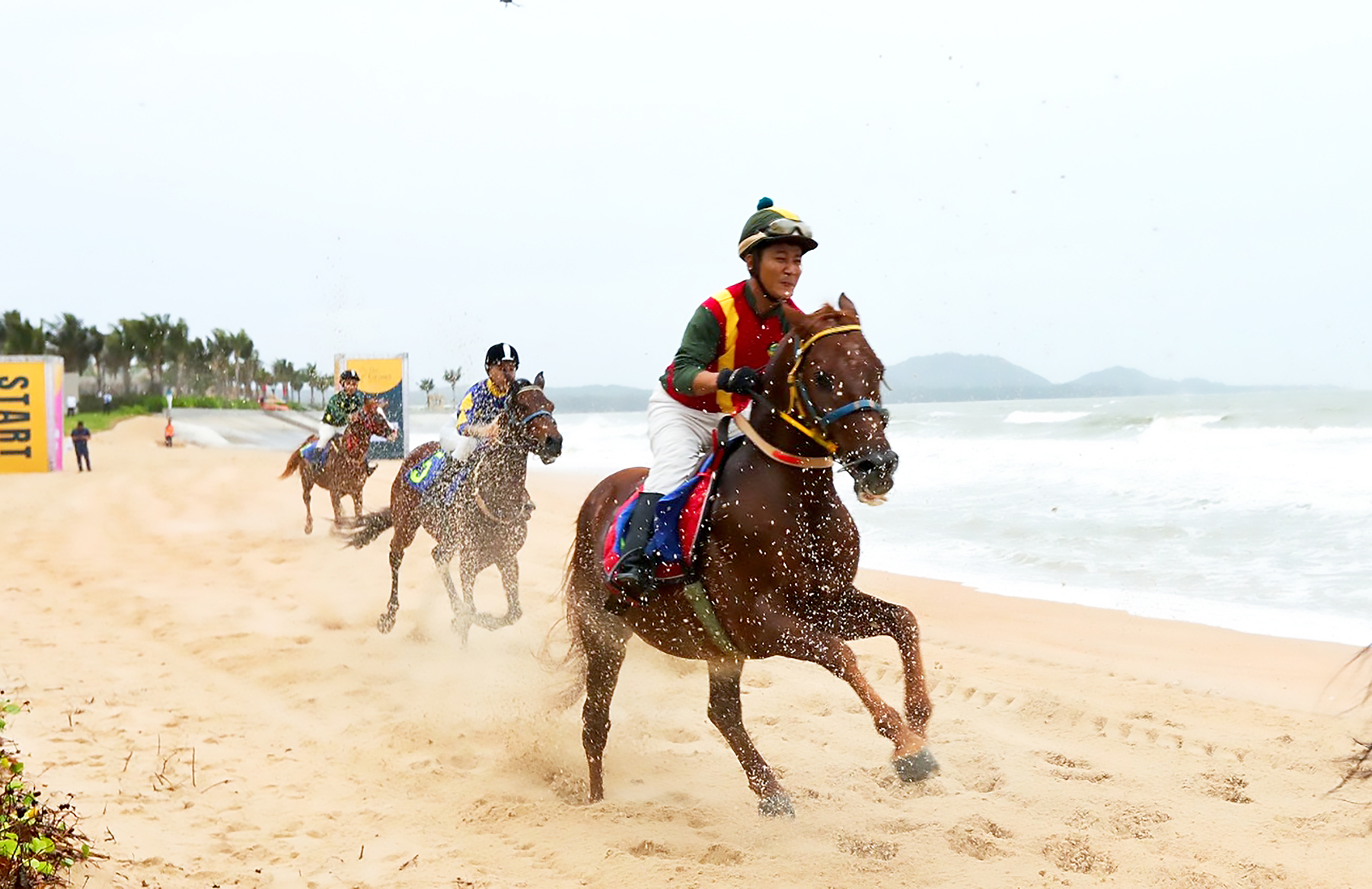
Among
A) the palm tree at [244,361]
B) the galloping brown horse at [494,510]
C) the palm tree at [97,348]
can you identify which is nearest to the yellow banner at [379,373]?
the galloping brown horse at [494,510]

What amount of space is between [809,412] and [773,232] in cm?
84

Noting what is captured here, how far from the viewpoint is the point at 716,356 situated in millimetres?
4680

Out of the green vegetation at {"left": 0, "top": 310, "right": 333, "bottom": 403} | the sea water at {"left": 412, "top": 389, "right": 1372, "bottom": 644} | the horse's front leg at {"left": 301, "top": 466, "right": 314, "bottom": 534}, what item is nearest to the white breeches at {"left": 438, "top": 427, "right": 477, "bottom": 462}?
the sea water at {"left": 412, "top": 389, "right": 1372, "bottom": 644}

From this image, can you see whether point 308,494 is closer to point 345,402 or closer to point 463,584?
point 345,402

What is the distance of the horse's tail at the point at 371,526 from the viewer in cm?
1063

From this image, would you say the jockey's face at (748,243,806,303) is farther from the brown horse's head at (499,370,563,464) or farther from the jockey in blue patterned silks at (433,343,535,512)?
the jockey in blue patterned silks at (433,343,535,512)

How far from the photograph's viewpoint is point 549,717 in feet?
20.7

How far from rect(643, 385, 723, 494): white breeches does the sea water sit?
21.4 ft

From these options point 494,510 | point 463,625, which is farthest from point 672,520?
point 463,625

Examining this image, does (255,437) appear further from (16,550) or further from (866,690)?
(866,690)

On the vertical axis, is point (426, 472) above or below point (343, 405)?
below

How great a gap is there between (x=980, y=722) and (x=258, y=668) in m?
5.20

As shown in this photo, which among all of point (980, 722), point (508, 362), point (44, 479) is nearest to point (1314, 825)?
point (980, 722)

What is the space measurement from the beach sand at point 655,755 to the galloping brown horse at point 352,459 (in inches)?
165
